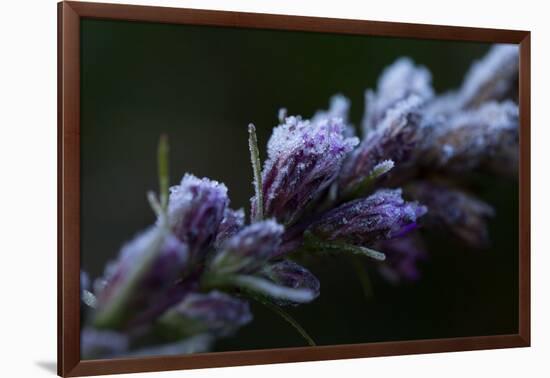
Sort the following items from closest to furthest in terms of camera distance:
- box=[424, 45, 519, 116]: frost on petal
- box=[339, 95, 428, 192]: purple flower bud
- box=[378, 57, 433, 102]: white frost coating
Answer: box=[339, 95, 428, 192]: purple flower bud → box=[378, 57, 433, 102]: white frost coating → box=[424, 45, 519, 116]: frost on petal

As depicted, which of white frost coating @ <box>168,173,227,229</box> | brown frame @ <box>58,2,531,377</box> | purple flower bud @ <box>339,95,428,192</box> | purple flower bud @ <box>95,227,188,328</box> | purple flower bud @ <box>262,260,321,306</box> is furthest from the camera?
brown frame @ <box>58,2,531,377</box>

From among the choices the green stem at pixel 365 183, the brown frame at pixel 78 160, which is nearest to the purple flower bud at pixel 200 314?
the green stem at pixel 365 183

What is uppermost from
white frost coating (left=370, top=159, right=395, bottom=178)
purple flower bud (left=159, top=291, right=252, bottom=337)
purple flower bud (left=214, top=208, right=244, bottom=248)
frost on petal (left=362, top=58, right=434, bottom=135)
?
frost on petal (left=362, top=58, right=434, bottom=135)

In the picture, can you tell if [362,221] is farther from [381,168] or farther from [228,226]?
[228,226]

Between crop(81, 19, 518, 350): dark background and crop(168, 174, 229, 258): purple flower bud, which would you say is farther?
crop(81, 19, 518, 350): dark background

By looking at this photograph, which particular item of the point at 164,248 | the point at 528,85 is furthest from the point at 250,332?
the point at 528,85

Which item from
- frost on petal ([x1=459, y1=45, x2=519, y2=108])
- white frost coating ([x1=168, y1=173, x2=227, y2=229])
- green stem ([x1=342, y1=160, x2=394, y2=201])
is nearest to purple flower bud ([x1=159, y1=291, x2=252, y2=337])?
white frost coating ([x1=168, y1=173, x2=227, y2=229])

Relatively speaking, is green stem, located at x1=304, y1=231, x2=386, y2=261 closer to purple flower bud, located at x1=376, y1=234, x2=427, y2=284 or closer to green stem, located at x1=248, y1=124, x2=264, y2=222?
green stem, located at x1=248, y1=124, x2=264, y2=222

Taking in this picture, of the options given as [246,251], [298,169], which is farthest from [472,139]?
[246,251]
